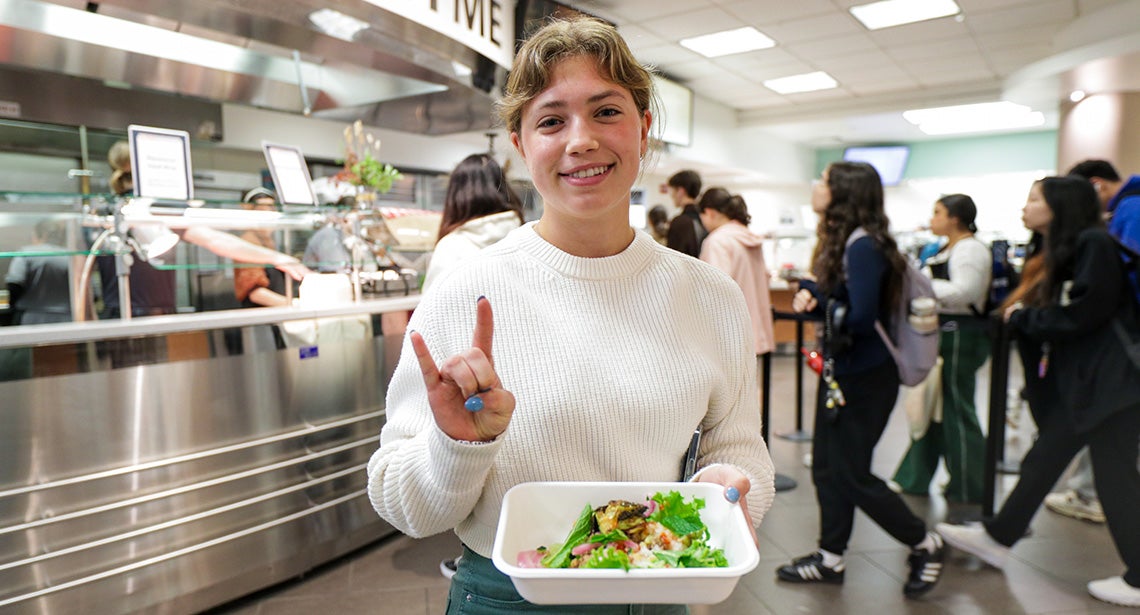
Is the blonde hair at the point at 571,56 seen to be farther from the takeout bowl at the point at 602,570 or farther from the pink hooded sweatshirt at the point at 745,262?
the pink hooded sweatshirt at the point at 745,262

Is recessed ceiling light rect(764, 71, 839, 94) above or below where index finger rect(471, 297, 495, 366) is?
above

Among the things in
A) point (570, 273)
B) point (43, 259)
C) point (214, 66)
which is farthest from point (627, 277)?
point (214, 66)

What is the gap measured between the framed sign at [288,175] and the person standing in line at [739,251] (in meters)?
2.03

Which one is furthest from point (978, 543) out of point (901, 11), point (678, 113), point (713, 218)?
point (678, 113)

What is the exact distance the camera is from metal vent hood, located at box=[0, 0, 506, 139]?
10.1ft

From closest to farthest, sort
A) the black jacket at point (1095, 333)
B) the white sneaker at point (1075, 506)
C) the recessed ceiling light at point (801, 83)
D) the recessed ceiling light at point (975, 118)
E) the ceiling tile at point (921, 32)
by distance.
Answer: the black jacket at point (1095, 333) < the white sneaker at point (1075, 506) < the ceiling tile at point (921, 32) < the recessed ceiling light at point (801, 83) < the recessed ceiling light at point (975, 118)

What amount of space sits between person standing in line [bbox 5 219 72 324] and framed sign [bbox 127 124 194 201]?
0.32 meters

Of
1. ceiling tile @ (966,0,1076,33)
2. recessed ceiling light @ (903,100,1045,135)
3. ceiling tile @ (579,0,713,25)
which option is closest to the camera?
ceiling tile @ (579,0,713,25)

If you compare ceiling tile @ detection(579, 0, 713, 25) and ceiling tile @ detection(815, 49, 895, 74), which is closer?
ceiling tile @ detection(579, 0, 713, 25)

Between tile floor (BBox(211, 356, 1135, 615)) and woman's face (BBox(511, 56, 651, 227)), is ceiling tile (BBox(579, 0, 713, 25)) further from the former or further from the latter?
woman's face (BBox(511, 56, 651, 227))

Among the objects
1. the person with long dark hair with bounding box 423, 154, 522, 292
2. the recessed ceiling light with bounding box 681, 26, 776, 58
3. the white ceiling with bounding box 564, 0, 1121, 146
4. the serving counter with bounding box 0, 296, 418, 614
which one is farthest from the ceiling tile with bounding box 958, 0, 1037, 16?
the serving counter with bounding box 0, 296, 418, 614

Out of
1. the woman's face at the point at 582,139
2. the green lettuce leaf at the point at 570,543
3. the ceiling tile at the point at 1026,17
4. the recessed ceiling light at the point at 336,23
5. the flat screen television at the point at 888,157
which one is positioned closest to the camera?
the green lettuce leaf at the point at 570,543

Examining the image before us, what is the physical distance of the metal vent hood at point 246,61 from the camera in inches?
122

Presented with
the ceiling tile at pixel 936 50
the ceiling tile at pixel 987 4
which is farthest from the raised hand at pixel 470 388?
the ceiling tile at pixel 936 50
